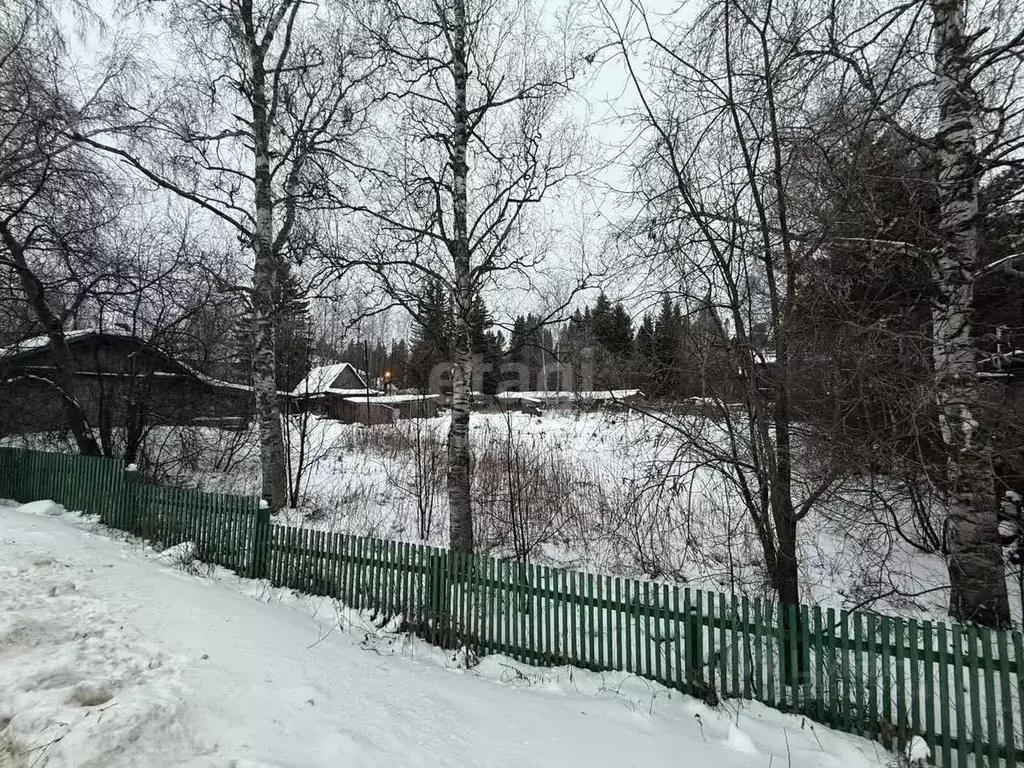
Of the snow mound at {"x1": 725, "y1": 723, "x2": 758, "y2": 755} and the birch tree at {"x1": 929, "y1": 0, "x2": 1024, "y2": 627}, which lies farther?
the birch tree at {"x1": 929, "y1": 0, "x2": 1024, "y2": 627}

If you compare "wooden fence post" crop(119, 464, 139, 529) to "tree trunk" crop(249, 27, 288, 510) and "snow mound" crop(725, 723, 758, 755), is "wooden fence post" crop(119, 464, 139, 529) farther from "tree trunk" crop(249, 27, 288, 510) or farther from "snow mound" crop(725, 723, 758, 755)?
"snow mound" crop(725, 723, 758, 755)

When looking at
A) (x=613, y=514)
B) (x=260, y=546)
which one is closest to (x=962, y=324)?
(x=613, y=514)

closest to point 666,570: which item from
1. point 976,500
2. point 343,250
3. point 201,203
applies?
point 976,500

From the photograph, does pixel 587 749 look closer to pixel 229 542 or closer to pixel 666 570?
pixel 666 570

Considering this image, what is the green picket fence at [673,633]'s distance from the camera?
11.5 feet

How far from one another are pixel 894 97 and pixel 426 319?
6222mm

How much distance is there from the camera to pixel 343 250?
22.7ft

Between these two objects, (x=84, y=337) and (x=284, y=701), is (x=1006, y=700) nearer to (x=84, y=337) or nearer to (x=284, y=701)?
(x=284, y=701)

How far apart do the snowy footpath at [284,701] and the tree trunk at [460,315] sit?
1.97 meters

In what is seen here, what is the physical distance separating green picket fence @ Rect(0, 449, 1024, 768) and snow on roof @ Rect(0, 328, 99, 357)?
8443 millimetres

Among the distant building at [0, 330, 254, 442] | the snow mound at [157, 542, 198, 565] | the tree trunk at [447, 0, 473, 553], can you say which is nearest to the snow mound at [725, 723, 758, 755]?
the tree trunk at [447, 0, 473, 553]

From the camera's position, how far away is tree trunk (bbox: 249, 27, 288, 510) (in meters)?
9.09

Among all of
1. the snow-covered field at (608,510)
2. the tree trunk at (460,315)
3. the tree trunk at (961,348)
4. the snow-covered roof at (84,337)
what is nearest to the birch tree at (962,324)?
the tree trunk at (961,348)

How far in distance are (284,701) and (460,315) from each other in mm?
4864
